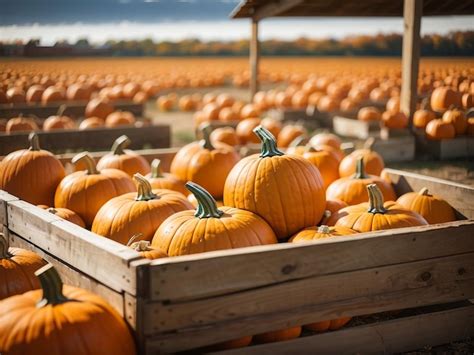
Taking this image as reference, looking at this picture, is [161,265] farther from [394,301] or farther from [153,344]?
[394,301]

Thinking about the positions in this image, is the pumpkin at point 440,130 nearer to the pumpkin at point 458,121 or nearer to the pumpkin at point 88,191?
the pumpkin at point 458,121

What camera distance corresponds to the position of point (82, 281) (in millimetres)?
2523

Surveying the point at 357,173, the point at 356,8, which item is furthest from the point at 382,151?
the point at 357,173

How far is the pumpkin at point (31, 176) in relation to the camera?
3920 millimetres

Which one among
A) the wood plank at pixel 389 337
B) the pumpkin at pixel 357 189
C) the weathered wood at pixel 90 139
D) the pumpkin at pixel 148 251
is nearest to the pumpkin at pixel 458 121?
the weathered wood at pixel 90 139

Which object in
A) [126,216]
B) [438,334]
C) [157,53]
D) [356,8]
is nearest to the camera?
[438,334]

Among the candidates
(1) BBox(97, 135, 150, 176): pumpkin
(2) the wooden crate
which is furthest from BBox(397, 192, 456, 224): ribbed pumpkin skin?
(1) BBox(97, 135, 150, 176): pumpkin

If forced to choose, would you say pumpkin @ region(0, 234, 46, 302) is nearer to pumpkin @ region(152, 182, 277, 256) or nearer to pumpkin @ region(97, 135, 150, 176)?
pumpkin @ region(152, 182, 277, 256)

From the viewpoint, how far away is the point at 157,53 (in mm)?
56188

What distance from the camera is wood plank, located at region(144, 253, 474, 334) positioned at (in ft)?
7.11

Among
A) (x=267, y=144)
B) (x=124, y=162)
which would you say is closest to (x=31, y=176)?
(x=124, y=162)

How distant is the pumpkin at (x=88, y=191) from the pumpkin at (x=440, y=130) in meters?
5.53

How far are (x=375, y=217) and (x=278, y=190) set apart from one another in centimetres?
55

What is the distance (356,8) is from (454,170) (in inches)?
135
